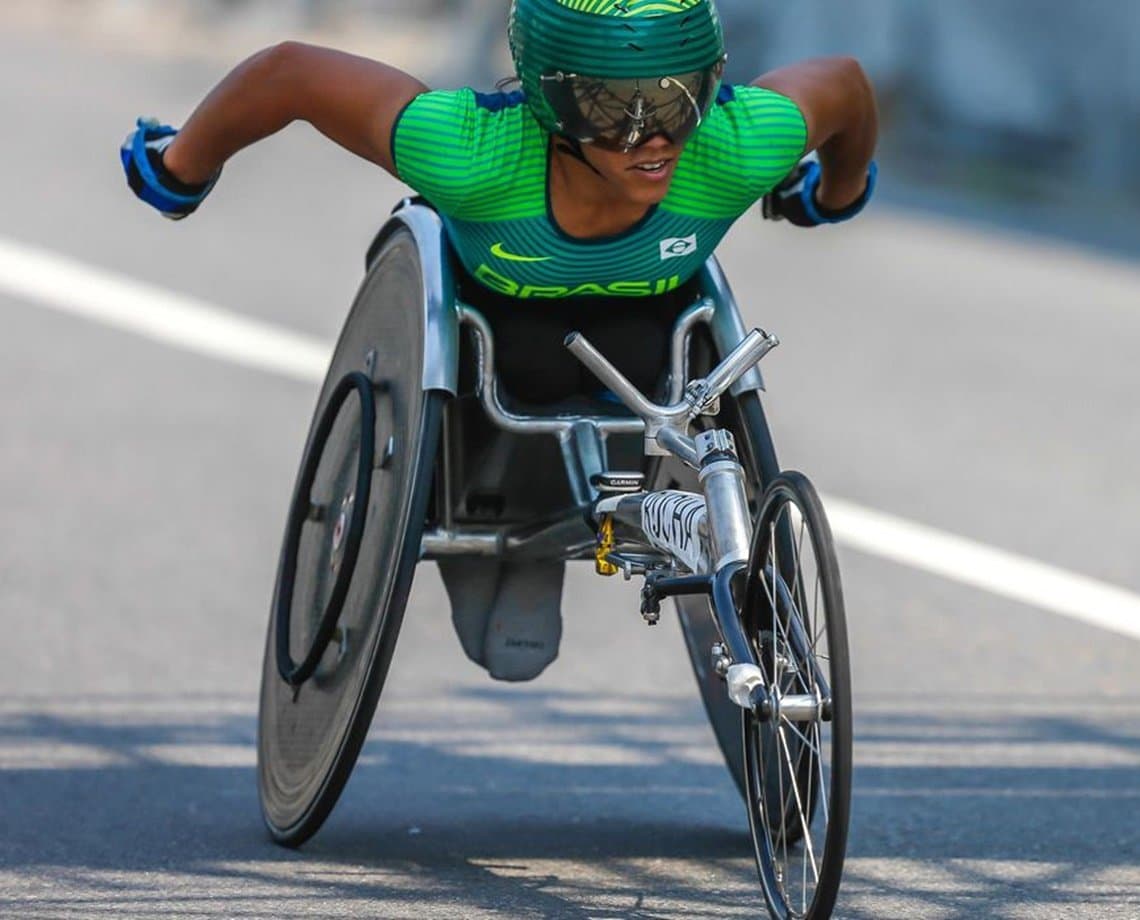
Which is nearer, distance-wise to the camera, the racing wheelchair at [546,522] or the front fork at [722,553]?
the front fork at [722,553]

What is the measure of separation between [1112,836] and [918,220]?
8.17 meters

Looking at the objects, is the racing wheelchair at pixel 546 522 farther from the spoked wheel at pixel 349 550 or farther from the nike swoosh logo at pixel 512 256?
the nike swoosh logo at pixel 512 256

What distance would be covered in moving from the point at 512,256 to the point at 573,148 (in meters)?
0.27

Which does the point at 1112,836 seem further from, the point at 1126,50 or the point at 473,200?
the point at 1126,50

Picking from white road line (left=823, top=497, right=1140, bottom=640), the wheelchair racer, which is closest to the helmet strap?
the wheelchair racer

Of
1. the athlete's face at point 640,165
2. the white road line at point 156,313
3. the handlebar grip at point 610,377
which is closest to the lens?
the athlete's face at point 640,165

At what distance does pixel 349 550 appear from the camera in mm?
5555

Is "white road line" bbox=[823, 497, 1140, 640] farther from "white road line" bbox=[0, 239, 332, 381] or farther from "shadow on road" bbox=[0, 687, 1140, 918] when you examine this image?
"white road line" bbox=[0, 239, 332, 381]

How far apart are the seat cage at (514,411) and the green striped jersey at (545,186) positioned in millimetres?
118

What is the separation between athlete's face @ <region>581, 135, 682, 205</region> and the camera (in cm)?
498

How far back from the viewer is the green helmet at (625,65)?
192 inches

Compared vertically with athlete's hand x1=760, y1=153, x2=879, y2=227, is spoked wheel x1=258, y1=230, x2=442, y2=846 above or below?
below

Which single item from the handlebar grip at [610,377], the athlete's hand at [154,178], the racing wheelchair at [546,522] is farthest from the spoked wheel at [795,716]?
the athlete's hand at [154,178]

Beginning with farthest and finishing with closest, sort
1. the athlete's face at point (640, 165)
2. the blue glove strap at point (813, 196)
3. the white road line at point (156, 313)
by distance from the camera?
the white road line at point (156, 313) < the blue glove strap at point (813, 196) < the athlete's face at point (640, 165)
